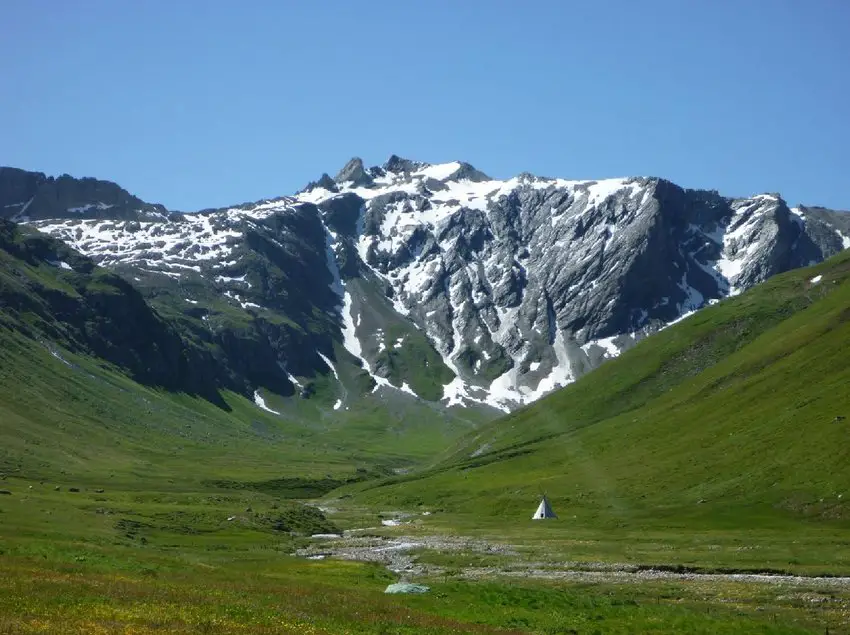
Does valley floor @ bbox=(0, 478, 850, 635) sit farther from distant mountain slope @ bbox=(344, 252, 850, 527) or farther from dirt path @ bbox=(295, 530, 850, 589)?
distant mountain slope @ bbox=(344, 252, 850, 527)

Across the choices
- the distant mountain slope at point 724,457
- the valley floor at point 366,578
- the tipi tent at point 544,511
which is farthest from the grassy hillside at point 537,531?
the tipi tent at point 544,511

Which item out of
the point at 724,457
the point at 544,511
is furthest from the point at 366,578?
the point at 724,457

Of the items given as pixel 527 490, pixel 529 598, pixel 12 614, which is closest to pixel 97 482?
pixel 527 490

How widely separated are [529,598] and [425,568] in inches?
1128

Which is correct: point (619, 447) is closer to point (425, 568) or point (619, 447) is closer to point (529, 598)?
point (425, 568)

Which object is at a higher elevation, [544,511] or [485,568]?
[544,511]

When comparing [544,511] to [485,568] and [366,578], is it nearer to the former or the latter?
[485,568]

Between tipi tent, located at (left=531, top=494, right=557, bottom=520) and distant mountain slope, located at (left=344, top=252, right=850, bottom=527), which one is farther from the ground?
distant mountain slope, located at (left=344, top=252, right=850, bottom=527)

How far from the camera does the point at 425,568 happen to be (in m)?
84.9

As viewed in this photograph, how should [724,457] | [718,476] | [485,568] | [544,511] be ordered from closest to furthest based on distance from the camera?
[485,568] < [718,476] < [724,457] < [544,511]

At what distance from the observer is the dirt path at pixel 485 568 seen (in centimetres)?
7238

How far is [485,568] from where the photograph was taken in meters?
84.3

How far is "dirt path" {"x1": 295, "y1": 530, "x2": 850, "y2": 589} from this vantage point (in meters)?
72.4

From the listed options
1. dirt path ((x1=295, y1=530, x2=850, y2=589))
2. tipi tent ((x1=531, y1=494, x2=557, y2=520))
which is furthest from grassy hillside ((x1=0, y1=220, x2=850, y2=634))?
tipi tent ((x1=531, y1=494, x2=557, y2=520))
